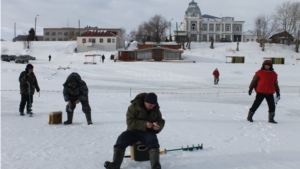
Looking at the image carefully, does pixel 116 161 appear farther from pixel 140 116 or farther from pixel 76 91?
pixel 76 91

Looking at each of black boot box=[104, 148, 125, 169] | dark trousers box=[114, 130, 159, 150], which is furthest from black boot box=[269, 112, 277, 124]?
black boot box=[104, 148, 125, 169]

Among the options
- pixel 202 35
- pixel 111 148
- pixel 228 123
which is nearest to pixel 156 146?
pixel 111 148

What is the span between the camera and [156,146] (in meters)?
4.66

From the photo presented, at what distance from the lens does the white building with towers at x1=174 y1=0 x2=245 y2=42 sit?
3617 inches

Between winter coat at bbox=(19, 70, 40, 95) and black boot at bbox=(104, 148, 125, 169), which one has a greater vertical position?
winter coat at bbox=(19, 70, 40, 95)

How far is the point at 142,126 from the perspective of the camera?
189 inches

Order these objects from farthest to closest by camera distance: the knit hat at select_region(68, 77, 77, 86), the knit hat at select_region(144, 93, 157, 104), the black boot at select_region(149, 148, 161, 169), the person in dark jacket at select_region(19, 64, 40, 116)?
the person in dark jacket at select_region(19, 64, 40, 116) → the knit hat at select_region(68, 77, 77, 86) → the knit hat at select_region(144, 93, 157, 104) → the black boot at select_region(149, 148, 161, 169)

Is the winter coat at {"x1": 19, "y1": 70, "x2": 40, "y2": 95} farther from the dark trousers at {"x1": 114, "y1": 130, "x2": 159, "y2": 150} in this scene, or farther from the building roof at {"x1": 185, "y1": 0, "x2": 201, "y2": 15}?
the building roof at {"x1": 185, "y1": 0, "x2": 201, "y2": 15}

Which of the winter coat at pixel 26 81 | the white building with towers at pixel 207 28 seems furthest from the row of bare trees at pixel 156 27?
the winter coat at pixel 26 81

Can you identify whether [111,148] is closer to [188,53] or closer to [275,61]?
[275,61]

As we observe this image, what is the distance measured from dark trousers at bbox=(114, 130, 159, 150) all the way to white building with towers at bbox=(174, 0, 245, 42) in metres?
88.8

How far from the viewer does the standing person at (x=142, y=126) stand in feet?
15.2

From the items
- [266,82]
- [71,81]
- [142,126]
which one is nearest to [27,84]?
[71,81]

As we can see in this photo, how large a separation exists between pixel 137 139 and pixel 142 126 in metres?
0.29
